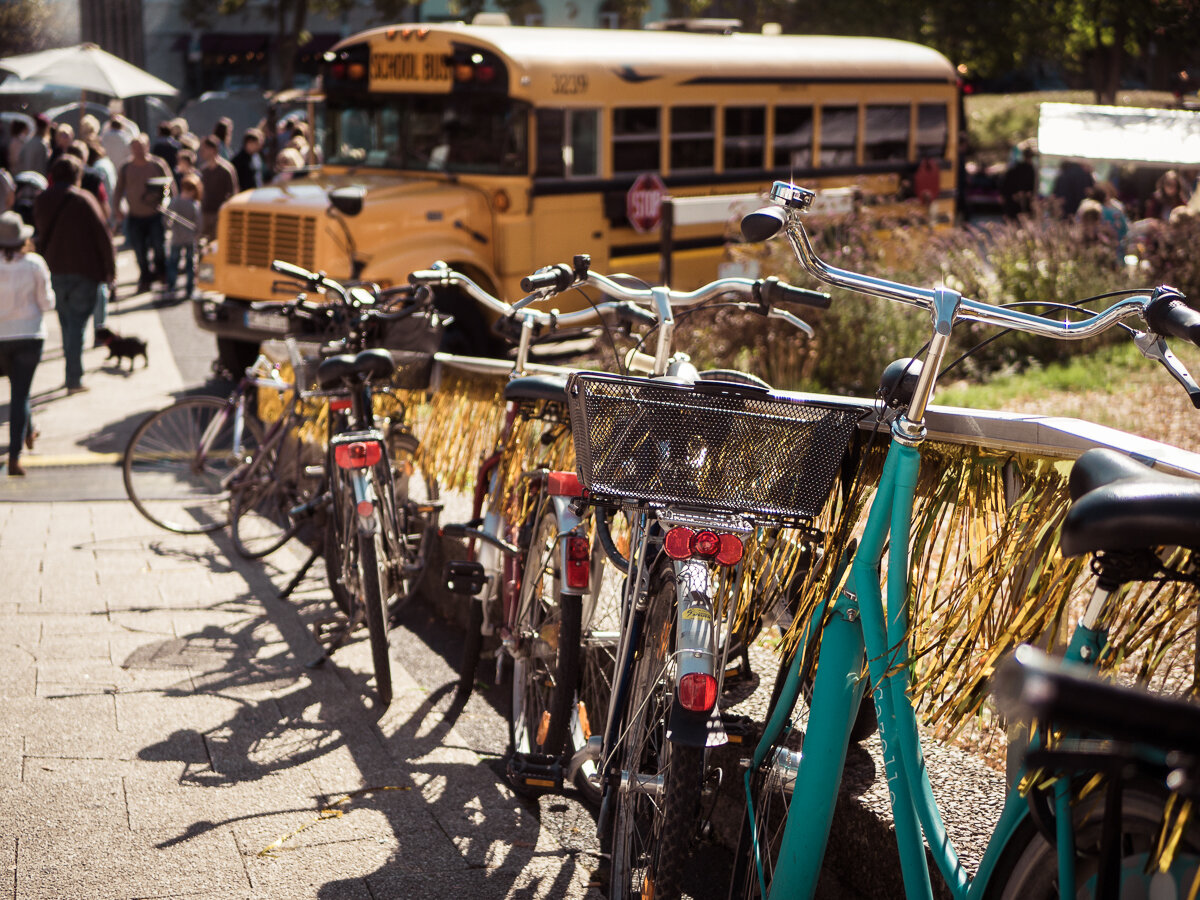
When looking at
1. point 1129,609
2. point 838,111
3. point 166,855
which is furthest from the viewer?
point 838,111

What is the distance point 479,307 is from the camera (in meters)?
10.8

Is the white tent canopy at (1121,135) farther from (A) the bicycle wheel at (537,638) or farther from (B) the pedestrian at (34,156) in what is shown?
(B) the pedestrian at (34,156)

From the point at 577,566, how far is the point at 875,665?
3.71ft

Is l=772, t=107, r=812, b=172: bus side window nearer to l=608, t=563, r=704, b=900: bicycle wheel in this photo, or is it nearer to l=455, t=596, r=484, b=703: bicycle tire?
l=455, t=596, r=484, b=703: bicycle tire

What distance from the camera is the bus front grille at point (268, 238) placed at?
10406mm

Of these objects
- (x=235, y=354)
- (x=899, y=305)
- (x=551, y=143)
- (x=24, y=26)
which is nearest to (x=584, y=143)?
(x=551, y=143)

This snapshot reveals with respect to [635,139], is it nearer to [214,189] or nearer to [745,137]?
[745,137]

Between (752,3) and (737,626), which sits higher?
(752,3)

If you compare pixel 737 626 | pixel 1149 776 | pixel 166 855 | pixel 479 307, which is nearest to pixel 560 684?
pixel 737 626

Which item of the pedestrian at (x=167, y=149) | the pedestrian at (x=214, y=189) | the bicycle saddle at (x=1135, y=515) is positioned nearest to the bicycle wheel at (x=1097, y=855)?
the bicycle saddle at (x=1135, y=515)

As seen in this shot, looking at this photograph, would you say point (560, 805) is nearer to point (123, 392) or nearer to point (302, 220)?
point (302, 220)

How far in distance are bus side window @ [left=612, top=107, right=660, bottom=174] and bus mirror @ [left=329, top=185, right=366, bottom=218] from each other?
8.18ft

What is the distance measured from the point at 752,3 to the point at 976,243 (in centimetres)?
3518

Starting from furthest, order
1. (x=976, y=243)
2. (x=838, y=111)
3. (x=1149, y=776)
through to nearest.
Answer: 1. (x=838, y=111)
2. (x=976, y=243)
3. (x=1149, y=776)
